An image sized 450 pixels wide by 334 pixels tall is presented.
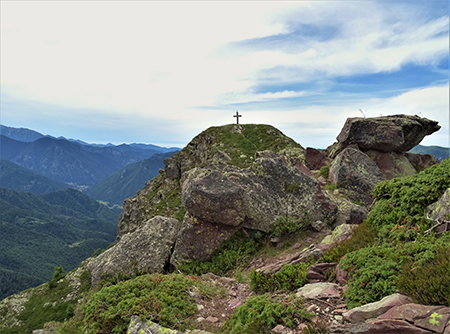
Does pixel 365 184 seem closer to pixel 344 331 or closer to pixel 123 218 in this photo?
pixel 344 331

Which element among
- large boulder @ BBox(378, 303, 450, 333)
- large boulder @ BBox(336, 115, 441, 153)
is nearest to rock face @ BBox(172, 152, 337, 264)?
large boulder @ BBox(378, 303, 450, 333)

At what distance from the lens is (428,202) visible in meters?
9.91

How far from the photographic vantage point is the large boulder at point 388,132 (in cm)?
2631

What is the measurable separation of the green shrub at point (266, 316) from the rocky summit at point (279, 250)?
0.04 meters

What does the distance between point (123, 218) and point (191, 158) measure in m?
29.9

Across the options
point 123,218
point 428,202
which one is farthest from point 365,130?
point 123,218

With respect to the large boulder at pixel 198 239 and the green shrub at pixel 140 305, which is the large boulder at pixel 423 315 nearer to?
the green shrub at pixel 140 305

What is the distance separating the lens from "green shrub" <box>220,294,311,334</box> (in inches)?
263

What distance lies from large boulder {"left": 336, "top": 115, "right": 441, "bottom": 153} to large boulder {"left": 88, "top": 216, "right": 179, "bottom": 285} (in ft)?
70.6

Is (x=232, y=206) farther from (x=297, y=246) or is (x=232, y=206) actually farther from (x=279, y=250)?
(x=297, y=246)

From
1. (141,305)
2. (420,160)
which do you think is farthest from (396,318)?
(420,160)

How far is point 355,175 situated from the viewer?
69.3 feet

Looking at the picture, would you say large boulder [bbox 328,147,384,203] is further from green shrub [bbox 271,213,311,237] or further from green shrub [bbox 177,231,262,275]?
green shrub [bbox 177,231,262,275]

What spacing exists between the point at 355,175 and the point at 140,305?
18.8m
